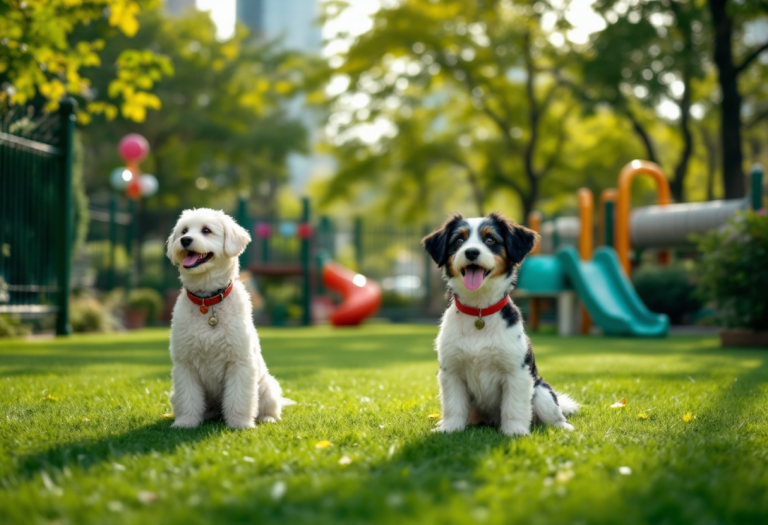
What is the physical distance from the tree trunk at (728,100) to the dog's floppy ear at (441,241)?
1728cm

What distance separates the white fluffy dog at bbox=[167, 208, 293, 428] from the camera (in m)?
4.69

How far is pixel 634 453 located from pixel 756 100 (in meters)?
31.7

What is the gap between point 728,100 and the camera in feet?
63.5

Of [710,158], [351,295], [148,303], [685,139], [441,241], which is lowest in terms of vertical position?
[148,303]

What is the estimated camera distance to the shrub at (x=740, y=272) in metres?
11.6

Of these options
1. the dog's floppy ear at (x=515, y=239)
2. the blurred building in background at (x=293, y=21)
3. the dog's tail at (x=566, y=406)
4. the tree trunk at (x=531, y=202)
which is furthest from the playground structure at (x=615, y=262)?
the blurred building in background at (x=293, y=21)

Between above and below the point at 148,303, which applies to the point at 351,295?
above

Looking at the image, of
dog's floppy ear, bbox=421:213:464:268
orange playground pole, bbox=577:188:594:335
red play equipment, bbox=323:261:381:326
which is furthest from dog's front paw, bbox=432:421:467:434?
red play equipment, bbox=323:261:381:326

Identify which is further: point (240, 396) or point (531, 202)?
point (531, 202)

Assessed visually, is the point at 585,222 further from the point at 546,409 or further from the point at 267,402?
the point at 267,402

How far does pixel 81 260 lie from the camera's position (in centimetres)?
1833

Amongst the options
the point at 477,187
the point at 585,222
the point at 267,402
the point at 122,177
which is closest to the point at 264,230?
the point at 122,177

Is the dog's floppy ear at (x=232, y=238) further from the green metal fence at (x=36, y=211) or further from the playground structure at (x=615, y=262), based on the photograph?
the playground structure at (x=615, y=262)

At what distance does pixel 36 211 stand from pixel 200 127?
20437mm
